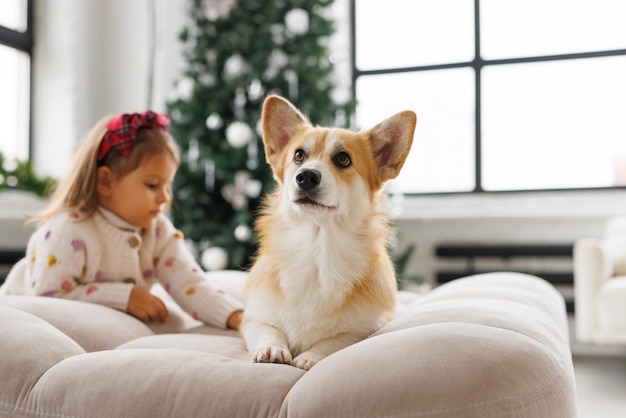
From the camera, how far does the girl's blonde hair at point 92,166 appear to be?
7.02 ft

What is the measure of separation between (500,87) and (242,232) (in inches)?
96.5

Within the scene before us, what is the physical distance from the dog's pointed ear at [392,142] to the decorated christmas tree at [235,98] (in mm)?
2319

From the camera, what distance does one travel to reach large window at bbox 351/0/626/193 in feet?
16.1

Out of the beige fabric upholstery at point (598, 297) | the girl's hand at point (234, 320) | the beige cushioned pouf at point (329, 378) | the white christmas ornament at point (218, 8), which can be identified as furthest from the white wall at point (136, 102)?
the beige cushioned pouf at point (329, 378)

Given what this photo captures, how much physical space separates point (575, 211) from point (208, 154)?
8.44 feet

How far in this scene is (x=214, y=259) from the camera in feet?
12.9

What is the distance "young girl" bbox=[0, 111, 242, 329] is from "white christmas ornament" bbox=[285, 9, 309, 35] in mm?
2036

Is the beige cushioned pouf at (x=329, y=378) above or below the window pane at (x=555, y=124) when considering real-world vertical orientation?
below

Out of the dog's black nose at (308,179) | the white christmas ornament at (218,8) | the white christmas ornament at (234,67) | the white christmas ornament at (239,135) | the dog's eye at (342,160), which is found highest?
the white christmas ornament at (218,8)

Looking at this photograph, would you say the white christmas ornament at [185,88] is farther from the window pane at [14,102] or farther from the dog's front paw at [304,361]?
the dog's front paw at [304,361]

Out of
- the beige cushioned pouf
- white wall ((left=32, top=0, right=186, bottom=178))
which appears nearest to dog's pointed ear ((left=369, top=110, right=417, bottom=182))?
the beige cushioned pouf

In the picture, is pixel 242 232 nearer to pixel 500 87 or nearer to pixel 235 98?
pixel 235 98

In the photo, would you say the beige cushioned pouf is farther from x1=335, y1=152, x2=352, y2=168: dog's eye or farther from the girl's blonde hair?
the girl's blonde hair

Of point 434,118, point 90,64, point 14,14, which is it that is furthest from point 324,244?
point 14,14
